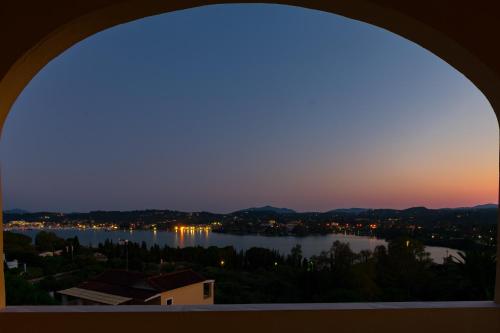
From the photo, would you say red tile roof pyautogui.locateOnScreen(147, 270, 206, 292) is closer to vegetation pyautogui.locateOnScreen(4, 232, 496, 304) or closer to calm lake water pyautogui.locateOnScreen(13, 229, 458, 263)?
vegetation pyautogui.locateOnScreen(4, 232, 496, 304)

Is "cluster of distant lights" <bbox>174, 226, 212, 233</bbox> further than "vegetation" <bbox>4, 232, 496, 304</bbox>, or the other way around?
"cluster of distant lights" <bbox>174, 226, 212, 233</bbox>

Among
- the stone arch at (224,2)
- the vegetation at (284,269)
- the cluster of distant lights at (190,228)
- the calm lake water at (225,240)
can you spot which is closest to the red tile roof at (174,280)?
the vegetation at (284,269)

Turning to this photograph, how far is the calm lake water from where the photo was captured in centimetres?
370

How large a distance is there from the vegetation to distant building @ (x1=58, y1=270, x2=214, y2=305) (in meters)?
0.20

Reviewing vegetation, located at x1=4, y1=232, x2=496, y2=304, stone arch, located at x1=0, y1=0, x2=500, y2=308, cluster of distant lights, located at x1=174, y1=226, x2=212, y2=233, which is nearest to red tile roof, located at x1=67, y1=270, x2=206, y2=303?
vegetation, located at x1=4, y1=232, x2=496, y2=304

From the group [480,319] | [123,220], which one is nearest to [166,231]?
[123,220]

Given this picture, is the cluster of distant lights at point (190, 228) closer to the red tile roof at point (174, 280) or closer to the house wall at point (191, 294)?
the red tile roof at point (174, 280)

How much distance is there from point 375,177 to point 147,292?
335 inches

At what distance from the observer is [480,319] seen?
152 centimetres

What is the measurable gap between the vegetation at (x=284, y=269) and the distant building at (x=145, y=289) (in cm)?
20

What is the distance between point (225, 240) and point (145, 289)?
3.93 ft

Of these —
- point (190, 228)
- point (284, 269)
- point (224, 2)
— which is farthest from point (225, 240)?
point (224, 2)

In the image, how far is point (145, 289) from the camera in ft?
10.4

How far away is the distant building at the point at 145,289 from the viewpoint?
2.87 metres
